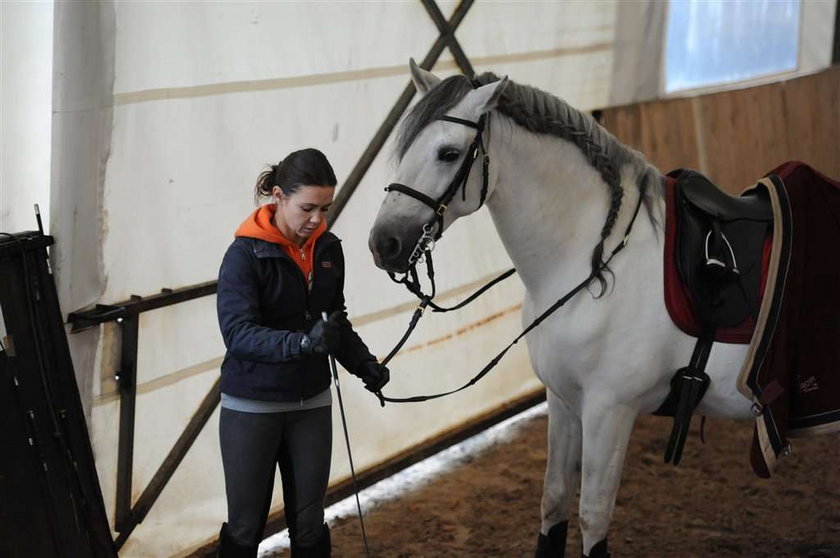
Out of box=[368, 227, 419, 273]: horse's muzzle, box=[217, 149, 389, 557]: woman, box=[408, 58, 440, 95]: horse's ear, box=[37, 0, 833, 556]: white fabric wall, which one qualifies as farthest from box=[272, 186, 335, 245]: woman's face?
→ box=[37, 0, 833, 556]: white fabric wall

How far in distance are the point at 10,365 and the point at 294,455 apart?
0.88 meters

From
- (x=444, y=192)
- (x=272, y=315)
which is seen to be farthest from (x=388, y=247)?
(x=272, y=315)

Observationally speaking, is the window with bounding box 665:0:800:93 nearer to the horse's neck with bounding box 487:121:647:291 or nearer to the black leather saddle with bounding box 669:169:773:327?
the black leather saddle with bounding box 669:169:773:327

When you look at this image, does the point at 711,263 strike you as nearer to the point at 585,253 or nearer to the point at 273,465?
the point at 585,253

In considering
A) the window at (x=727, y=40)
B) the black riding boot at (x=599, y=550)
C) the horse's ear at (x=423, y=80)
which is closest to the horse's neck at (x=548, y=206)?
the horse's ear at (x=423, y=80)

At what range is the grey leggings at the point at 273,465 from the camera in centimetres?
226

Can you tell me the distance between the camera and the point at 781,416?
265cm

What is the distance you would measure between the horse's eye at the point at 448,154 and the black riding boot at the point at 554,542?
131 cm

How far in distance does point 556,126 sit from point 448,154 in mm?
366

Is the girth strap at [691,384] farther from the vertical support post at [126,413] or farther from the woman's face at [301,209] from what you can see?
the vertical support post at [126,413]

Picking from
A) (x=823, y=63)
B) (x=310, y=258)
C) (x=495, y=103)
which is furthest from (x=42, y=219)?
(x=823, y=63)

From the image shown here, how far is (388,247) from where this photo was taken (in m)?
2.31

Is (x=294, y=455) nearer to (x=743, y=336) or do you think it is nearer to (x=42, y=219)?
(x=42, y=219)

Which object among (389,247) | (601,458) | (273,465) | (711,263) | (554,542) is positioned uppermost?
(389,247)
